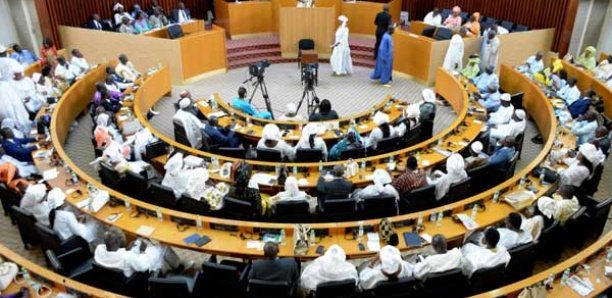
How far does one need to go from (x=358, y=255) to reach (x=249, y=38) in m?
13.0

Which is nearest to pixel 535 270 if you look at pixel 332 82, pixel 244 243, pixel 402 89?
pixel 244 243

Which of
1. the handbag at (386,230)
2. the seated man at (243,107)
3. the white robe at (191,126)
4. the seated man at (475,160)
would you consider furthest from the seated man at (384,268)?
the seated man at (243,107)

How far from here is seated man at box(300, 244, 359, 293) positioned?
6152 mm

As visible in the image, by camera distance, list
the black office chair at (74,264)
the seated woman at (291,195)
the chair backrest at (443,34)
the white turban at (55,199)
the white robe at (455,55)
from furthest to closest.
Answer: the chair backrest at (443,34) < the white robe at (455,55) < the seated woman at (291,195) < the white turban at (55,199) < the black office chair at (74,264)

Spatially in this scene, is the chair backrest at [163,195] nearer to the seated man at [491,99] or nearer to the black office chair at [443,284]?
the black office chair at [443,284]

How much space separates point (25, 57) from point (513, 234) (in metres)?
13.3

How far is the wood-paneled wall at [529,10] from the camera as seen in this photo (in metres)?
15.7

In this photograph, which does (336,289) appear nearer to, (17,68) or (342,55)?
(17,68)

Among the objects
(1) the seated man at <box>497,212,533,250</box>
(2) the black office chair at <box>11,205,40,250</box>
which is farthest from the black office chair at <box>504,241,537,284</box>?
(2) the black office chair at <box>11,205,40,250</box>

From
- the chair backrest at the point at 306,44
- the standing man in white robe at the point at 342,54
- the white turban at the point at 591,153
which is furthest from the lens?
the chair backrest at the point at 306,44

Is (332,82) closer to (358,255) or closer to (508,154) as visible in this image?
(508,154)

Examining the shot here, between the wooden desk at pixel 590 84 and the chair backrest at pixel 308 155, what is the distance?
7206 millimetres

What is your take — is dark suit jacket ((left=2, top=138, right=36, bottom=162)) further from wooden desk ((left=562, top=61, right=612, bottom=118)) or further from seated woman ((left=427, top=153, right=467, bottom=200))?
wooden desk ((left=562, top=61, right=612, bottom=118))

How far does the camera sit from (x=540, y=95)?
12172mm
